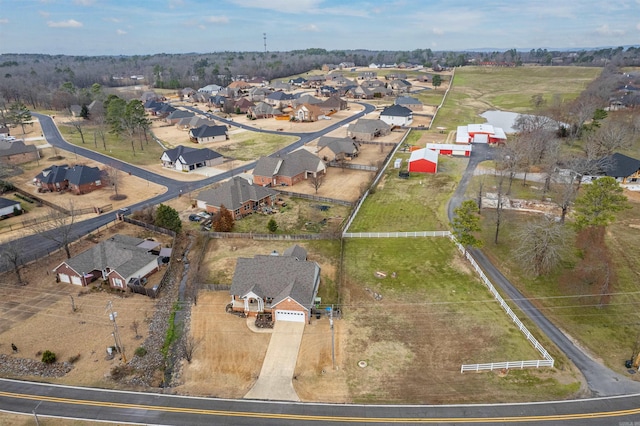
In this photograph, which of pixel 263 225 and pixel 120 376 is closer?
pixel 120 376

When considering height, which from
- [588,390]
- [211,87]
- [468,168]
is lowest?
[588,390]

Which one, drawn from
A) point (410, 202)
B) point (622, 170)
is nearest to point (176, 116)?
point (410, 202)

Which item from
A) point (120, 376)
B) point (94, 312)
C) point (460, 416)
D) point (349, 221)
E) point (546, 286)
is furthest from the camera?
point (349, 221)

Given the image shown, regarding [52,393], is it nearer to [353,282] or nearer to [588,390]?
[353,282]

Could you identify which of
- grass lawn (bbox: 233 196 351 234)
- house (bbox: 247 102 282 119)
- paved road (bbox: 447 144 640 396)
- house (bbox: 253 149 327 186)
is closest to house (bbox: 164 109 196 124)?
house (bbox: 247 102 282 119)

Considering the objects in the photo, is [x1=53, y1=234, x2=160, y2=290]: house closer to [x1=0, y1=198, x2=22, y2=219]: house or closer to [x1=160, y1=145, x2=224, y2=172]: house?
[x1=0, y1=198, x2=22, y2=219]: house

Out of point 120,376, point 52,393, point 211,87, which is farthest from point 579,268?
point 211,87

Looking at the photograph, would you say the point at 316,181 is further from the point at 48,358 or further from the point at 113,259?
the point at 48,358
